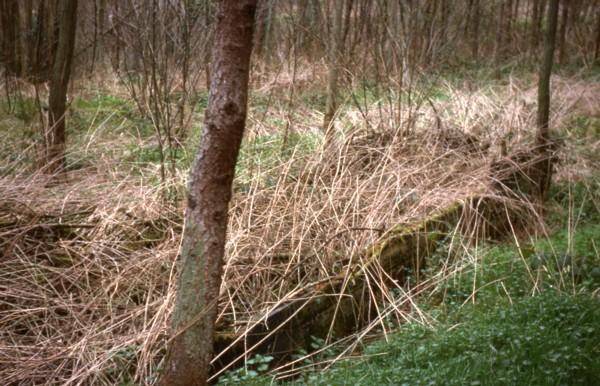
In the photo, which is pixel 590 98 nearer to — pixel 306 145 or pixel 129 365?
pixel 306 145

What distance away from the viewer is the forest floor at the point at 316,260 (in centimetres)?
422

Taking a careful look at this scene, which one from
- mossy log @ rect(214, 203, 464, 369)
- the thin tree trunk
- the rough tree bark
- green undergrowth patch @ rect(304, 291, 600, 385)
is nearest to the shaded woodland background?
mossy log @ rect(214, 203, 464, 369)

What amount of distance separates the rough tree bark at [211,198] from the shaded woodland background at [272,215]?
0.59 meters

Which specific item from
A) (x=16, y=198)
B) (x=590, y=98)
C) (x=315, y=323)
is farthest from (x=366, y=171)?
(x=590, y=98)

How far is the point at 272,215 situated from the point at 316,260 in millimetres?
626

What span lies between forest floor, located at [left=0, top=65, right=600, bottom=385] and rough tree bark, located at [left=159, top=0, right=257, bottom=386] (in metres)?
0.59

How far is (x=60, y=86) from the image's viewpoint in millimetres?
7344

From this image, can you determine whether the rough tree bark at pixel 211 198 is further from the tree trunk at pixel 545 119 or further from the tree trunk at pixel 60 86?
the tree trunk at pixel 545 119

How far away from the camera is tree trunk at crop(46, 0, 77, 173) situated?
705 centimetres

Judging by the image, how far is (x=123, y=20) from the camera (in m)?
6.45

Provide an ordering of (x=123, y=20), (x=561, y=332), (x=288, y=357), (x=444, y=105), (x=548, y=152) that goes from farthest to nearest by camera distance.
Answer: (x=444, y=105), (x=548, y=152), (x=123, y=20), (x=288, y=357), (x=561, y=332)

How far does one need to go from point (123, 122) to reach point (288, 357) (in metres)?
5.58

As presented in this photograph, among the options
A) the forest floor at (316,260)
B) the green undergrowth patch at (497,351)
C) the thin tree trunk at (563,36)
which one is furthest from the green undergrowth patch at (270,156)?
the thin tree trunk at (563,36)

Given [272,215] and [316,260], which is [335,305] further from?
[272,215]
